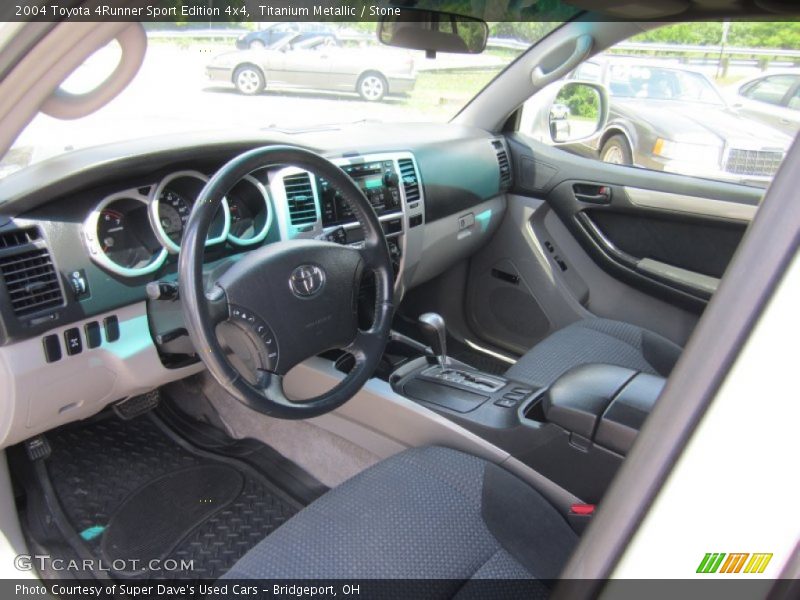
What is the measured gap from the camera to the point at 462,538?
1316mm

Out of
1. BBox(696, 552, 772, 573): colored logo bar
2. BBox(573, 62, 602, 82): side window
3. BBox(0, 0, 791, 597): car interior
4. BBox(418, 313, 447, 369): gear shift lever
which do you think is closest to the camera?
BBox(696, 552, 772, 573): colored logo bar

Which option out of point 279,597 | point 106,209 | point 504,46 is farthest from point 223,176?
point 504,46

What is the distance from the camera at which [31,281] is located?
157cm

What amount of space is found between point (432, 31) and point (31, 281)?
145 centimetres

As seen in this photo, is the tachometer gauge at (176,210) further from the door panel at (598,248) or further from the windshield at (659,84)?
the windshield at (659,84)

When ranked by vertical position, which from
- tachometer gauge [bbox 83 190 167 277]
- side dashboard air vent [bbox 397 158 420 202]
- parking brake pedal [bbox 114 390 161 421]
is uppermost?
side dashboard air vent [bbox 397 158 420 202]

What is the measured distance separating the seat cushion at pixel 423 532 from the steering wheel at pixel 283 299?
0.25 metres

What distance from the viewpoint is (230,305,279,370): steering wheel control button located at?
1445mm

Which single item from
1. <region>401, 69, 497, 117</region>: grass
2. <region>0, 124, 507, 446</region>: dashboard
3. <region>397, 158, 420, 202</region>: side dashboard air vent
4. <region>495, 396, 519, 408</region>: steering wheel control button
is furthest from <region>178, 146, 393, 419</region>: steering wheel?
<region>401, 69, 497, 117</region>: grass

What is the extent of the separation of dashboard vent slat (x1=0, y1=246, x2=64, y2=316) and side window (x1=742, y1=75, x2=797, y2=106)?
2.34m

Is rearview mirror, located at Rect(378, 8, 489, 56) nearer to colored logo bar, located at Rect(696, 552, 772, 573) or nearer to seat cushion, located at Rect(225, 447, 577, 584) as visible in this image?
seat cushion, located at Rect(225, 447, 577, 584)

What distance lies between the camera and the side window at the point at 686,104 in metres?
2.25

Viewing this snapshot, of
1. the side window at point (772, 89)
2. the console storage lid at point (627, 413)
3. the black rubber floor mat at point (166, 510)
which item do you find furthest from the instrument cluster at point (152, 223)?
the side window at point (772, 89)

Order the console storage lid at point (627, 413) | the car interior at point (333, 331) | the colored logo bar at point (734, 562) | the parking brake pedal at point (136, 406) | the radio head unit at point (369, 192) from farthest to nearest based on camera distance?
the parking brake pedal at point (136, 406), the radio head unit at point (369, 192), the car interior at point (333, 331), the console storage lid at point (627, 413), the colored logo bar at point (734, 562)
